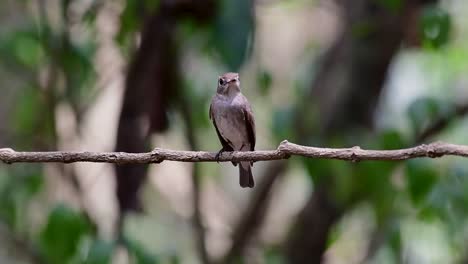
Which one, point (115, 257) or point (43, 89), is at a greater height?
point (43, 89)

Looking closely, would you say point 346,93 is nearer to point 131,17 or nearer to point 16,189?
point 131,17

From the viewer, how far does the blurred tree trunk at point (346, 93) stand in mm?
5730

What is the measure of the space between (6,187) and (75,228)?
1173 millimetres

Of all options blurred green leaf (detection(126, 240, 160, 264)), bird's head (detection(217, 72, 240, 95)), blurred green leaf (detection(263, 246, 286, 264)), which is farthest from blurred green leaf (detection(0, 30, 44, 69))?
blurred green leaf (detection(263, 246, 286, 264))

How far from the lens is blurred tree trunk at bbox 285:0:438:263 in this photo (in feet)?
18.8

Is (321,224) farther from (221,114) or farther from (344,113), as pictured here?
(221,114)

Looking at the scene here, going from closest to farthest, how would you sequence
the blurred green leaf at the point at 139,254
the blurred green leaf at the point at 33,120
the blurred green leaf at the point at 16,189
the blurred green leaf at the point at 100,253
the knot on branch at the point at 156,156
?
the knot on branch at the point at 156,156 < the blurred green leaf at the point at 100,253 < the blurred green leaf at the point at 139,254 < the blurred green leaf at the point at 16,189 < the blurred green leaf at the point at 33,120

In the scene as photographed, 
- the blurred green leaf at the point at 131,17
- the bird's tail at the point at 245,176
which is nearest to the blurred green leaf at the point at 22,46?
the blurred green leaf at the point at 131,17

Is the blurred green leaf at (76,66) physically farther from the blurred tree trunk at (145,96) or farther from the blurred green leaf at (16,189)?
the blurred green leaf at (16,189)

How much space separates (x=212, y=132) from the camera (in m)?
7.75

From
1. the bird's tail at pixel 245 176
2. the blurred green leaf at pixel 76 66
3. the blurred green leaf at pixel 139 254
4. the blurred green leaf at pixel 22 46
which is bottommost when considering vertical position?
the blurred green leaf at pixel 139 254

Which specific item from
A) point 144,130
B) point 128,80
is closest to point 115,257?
point 144,130

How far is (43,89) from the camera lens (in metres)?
5.66

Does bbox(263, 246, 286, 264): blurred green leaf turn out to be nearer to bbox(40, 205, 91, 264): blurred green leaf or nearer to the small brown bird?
the small brown bird
